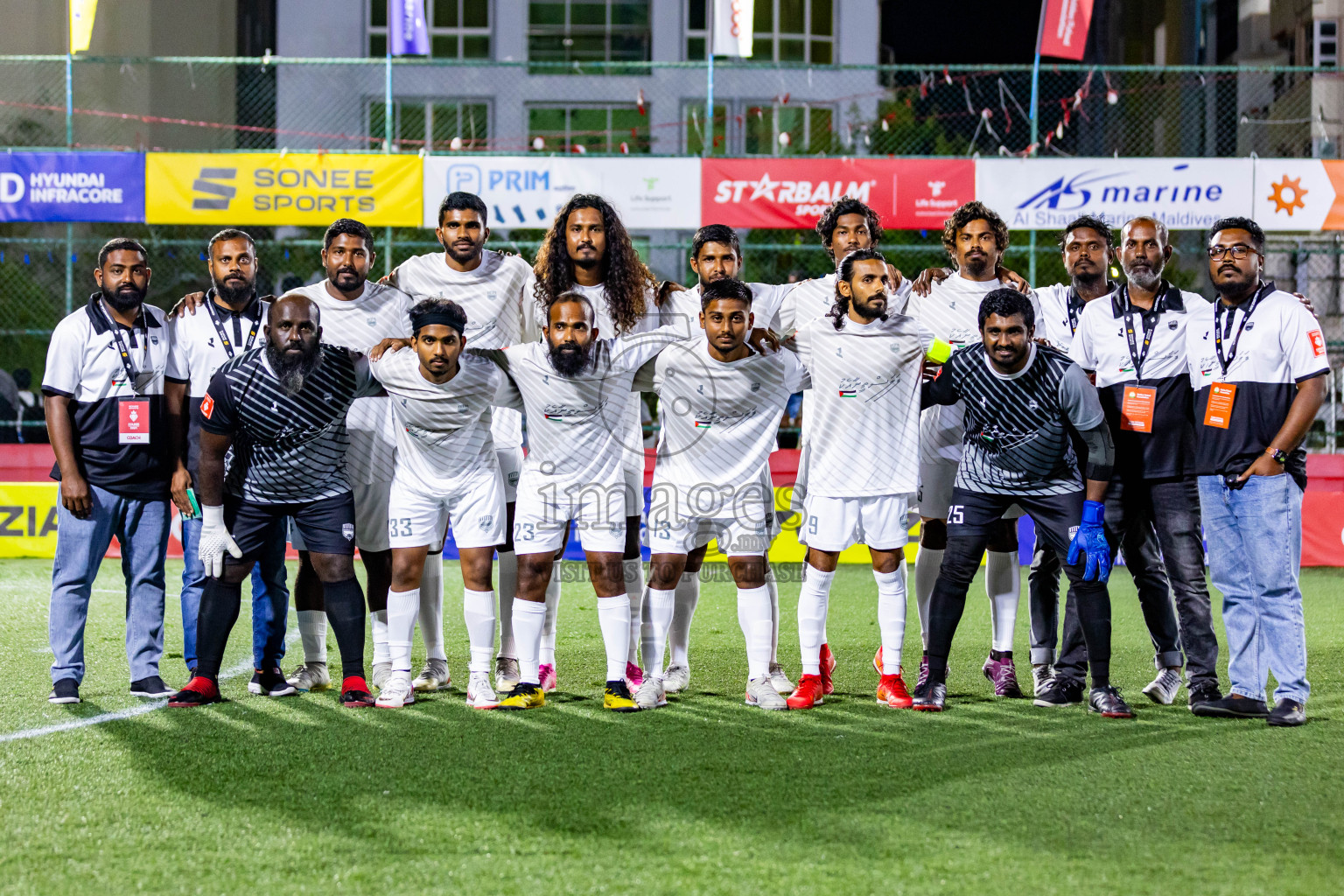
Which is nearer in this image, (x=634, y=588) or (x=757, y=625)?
(x=757, y=625)

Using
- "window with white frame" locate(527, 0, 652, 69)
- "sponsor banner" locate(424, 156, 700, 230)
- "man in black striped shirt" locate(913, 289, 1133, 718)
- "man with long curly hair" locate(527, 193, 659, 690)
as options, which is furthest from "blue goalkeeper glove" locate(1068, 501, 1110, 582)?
"window with white frame" locate(527, 0, 652, 69)

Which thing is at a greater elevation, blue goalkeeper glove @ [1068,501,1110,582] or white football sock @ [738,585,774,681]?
blue goalkeeper glove @ [1068,501,1110,582]

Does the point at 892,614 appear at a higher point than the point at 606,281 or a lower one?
lower

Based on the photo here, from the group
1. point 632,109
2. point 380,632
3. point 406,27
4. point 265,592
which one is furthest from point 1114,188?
point 632,109

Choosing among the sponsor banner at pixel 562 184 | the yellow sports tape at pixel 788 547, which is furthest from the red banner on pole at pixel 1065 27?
the yellow sports tape at pixel 788 547

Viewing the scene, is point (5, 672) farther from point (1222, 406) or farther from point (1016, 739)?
point (1222, 406)

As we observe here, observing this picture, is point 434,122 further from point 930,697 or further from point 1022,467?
point 930,697

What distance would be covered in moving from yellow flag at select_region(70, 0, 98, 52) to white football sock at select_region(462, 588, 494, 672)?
12.1m

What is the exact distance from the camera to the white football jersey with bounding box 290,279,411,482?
239 inches

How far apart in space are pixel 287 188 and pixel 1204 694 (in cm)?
1102

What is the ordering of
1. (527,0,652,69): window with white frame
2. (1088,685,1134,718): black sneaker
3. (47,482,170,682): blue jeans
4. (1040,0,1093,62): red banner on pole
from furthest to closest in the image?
(527,0,652,69): window with white frame
(1040,0,1093,62): red banner on pole
(47,482,170,682): blue jeans
(1088,685,1134,718): black sneaker

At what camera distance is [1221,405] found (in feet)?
18.2

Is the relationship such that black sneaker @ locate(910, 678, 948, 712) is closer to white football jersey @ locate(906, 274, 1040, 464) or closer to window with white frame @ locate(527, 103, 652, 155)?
white football jersey @ locate(906, 274, 1040, 464)

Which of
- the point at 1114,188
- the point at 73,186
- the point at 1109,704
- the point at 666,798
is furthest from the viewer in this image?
the point at 1114,188
